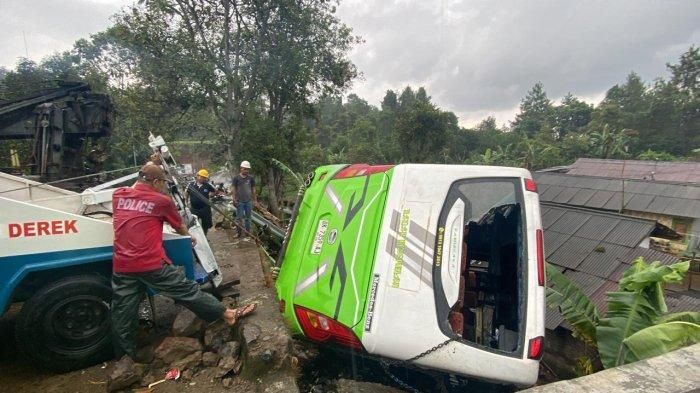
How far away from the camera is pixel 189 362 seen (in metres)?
2.96

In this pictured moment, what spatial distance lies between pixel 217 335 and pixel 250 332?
0.53 metres

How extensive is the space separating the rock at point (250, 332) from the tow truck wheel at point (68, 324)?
1.28 m

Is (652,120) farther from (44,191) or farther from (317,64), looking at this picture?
(44,191)

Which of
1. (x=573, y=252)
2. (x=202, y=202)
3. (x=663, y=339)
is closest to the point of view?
(x=663, y=339)

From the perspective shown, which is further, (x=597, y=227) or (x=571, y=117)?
(x=571, y=117)

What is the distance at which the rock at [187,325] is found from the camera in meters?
3.24

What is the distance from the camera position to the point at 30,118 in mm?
4660

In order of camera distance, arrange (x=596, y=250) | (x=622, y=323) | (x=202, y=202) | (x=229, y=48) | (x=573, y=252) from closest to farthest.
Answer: (x=622, y=323) < (x=596, y=250) < (x=573, y=252) < (x=202, y=202) < (x=229, y=48)

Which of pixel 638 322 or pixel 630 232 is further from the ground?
pixel 630 232

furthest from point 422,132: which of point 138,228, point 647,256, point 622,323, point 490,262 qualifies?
point 138,228

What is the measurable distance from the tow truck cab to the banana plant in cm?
85

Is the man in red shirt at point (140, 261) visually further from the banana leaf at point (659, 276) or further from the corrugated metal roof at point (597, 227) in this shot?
the corrugated metal roof at point (597, 227)

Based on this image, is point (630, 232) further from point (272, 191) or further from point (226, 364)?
point (272, 191)

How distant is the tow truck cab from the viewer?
2166mm
